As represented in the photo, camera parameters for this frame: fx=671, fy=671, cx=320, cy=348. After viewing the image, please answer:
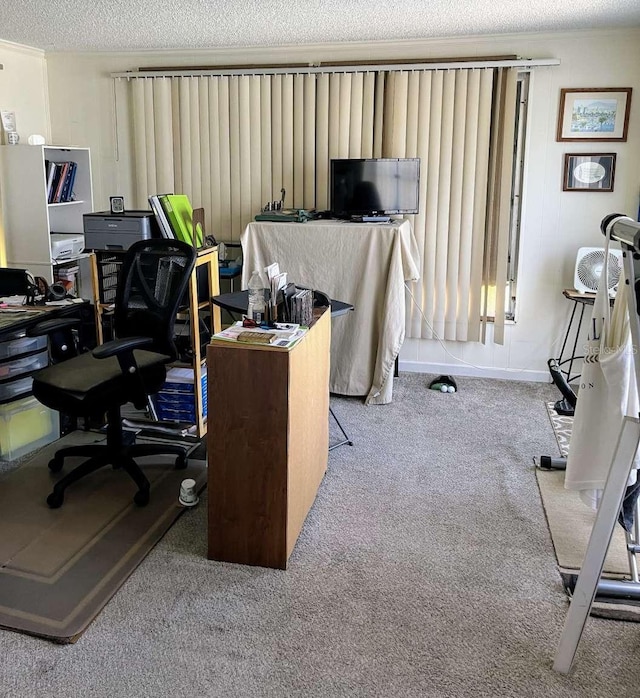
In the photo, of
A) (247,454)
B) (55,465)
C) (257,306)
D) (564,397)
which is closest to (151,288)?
(257,306)

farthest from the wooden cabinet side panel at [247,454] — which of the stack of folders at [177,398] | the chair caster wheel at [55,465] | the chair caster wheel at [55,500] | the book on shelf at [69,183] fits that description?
the book on shelf at [69,183]

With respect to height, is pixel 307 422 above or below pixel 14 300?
below

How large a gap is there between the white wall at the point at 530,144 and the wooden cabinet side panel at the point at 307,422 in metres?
2.03

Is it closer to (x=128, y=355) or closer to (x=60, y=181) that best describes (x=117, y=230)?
(x=128, y=355)

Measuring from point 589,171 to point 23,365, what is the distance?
356 cm

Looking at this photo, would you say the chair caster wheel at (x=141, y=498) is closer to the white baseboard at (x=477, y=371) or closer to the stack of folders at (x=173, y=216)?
the stack of folders at (x=173, y=216)

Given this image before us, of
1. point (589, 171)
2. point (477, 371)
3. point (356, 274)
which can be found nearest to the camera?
point (356, 274)

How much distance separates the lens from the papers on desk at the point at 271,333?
2.32m

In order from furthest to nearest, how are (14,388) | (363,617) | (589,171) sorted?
(589,171) < (14,388) < (363,617)

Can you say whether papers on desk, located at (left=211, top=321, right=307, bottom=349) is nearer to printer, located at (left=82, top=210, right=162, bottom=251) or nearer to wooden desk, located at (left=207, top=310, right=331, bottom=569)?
wooden desk, located at (left=207, top=310, right=331, bottom=569)

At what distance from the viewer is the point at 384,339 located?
13.7ft

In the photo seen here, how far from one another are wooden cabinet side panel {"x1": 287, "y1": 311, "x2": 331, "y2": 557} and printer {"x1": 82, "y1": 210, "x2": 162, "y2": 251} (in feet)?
3.96

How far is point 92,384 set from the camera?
2770 mm

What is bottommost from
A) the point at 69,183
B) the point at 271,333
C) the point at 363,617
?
the point at 363,617
